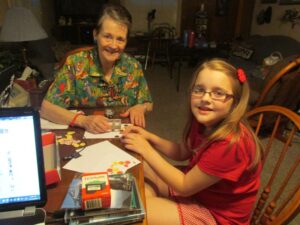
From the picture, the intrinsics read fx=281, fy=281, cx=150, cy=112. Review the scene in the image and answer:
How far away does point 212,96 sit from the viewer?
1048mm

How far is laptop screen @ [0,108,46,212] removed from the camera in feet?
2.06

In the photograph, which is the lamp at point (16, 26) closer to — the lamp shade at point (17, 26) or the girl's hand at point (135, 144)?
the lamp shade at point (17, 26)

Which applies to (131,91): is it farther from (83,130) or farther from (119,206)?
(119,206)

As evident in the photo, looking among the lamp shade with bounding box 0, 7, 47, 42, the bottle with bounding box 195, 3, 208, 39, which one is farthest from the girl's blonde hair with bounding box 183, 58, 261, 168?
the bottle with bounding box 195, 3, 208, 39

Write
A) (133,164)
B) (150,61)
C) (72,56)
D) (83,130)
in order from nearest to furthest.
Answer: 1. (133,164)
2. (83,130)
3. (72,56)
4. (150,61)

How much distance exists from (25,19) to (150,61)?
3.31m

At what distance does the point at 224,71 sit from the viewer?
1037 millimetres

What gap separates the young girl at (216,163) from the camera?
0.99 meters

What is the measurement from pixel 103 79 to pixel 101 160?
694 millimetres

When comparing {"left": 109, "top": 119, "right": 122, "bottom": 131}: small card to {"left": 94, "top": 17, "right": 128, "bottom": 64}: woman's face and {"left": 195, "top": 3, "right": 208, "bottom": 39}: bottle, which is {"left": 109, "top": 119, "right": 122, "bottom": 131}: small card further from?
{"left": 195, "top": 3, "right": 208, "bottom": 39}: bottle

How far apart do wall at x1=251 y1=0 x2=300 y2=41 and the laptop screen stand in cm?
441

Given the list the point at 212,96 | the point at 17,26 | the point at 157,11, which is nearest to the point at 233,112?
the point at 212,96

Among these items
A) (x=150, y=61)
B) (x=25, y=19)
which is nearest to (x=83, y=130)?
(x=25, y=19)

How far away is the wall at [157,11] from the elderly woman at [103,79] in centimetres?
431
